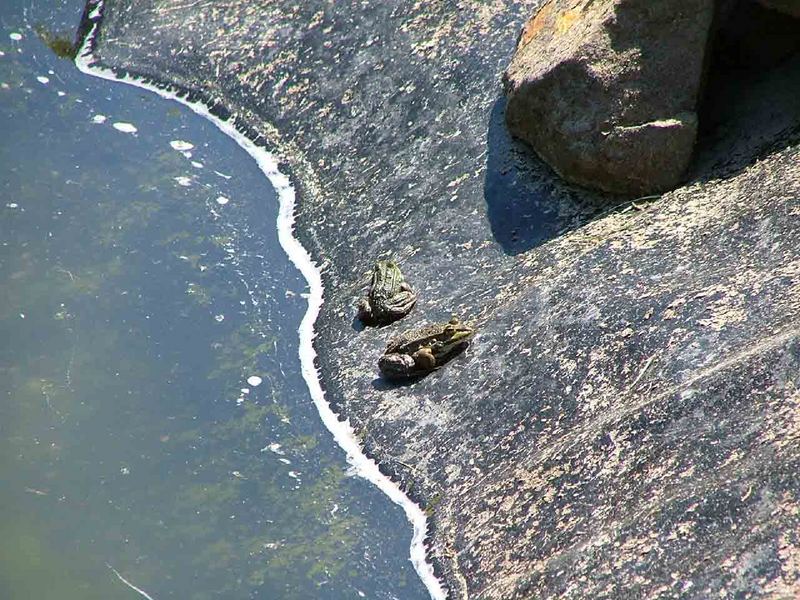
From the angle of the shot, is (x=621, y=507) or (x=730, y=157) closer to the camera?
(x=621, y=507)

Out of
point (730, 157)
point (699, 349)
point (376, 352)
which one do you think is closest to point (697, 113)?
point (730, 157)

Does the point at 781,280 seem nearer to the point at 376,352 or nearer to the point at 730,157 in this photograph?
the point at 730,157

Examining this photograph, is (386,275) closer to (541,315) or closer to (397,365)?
(397,365)

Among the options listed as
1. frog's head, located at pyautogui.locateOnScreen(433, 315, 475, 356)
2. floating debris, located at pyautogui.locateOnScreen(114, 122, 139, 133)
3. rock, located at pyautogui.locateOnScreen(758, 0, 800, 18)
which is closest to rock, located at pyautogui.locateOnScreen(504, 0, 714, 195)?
rock, located at pyautogui.locateOnScreen(758, 0, 800, 18)

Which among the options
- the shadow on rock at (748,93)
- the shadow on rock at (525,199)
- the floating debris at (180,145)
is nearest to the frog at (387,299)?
the shadow on rock at (525,199)

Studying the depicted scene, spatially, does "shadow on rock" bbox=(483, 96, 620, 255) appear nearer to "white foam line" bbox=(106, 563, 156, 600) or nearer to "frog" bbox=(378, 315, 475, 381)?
"frog" bbox=(378, 315, 475, 381)

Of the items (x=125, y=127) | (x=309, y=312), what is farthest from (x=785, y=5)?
(x=125, y=127)

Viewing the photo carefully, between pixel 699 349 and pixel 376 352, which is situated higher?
pixel 699 349

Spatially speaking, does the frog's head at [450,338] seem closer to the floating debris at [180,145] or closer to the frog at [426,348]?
the frog at [426,348]
